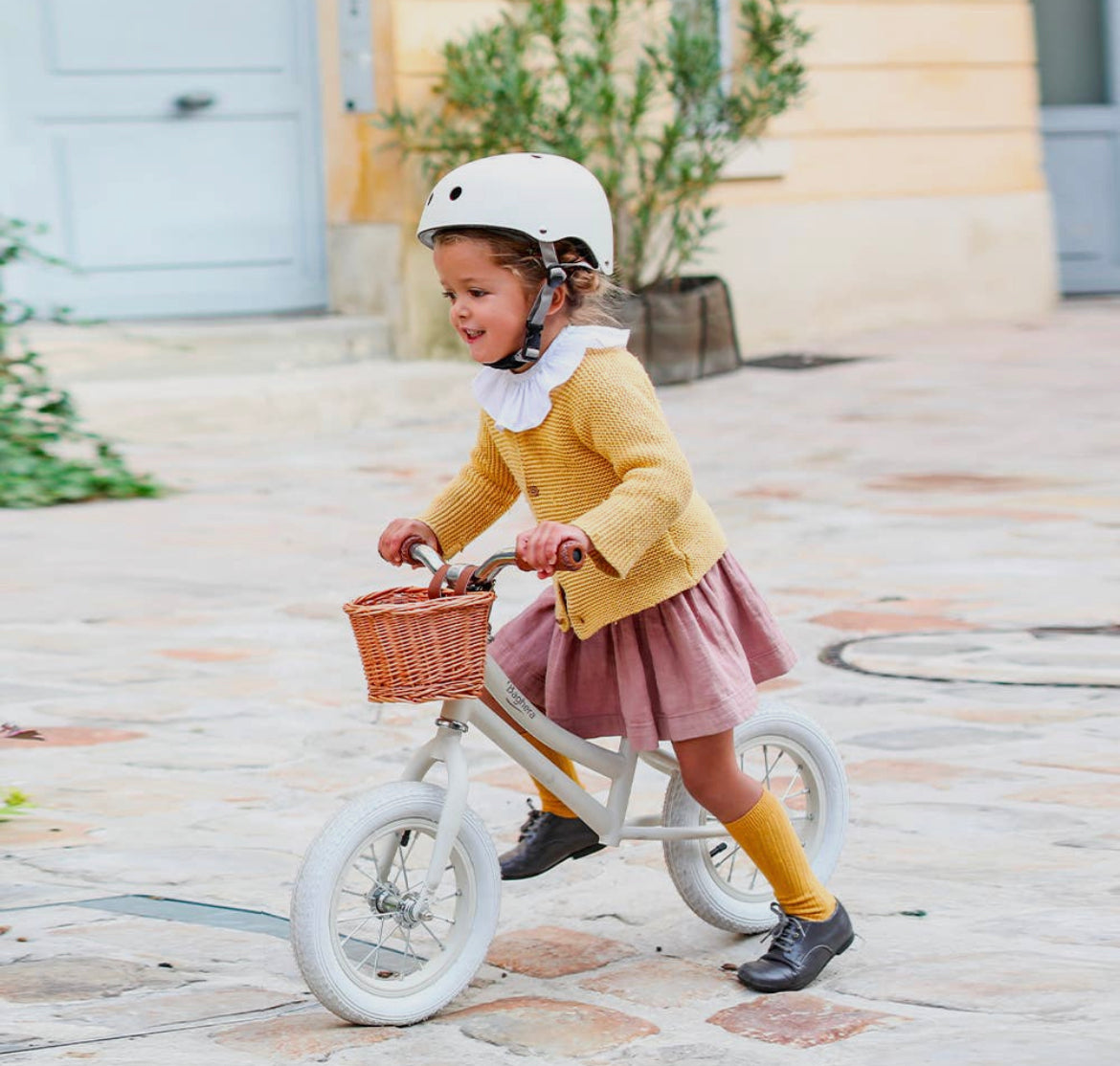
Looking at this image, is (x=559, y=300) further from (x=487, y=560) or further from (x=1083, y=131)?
(x=1083, y=131)

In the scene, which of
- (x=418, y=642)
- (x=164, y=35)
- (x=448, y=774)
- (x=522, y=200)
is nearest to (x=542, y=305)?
(x=522, y=200)

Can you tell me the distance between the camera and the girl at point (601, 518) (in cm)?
271

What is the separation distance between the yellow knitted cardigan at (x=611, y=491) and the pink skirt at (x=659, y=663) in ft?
0.17

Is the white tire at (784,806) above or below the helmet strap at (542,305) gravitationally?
below

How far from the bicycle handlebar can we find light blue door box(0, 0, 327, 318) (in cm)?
677

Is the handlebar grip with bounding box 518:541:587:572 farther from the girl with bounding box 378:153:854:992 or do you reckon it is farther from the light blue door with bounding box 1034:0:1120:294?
the light blue door with bounding box 1034:0:1120:294

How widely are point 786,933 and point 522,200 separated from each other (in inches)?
43.0

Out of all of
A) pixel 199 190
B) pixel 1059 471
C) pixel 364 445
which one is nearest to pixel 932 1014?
pixel 1059 471

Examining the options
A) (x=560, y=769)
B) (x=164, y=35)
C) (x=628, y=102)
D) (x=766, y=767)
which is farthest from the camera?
(x=628, y=102)

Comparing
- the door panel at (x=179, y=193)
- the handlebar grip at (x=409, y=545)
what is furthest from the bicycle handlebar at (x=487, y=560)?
the door panel at (x=179, y=193)

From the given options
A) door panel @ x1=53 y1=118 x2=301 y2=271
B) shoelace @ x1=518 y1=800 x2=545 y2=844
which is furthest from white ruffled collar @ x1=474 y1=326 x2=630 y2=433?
door panel @ x1=53 y1=118 x2=301 y2=271

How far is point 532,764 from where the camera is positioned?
113 inches

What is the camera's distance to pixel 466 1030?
267cm

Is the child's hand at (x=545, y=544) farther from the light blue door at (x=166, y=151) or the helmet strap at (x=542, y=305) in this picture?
the light blue door at (x=166, y=151)
